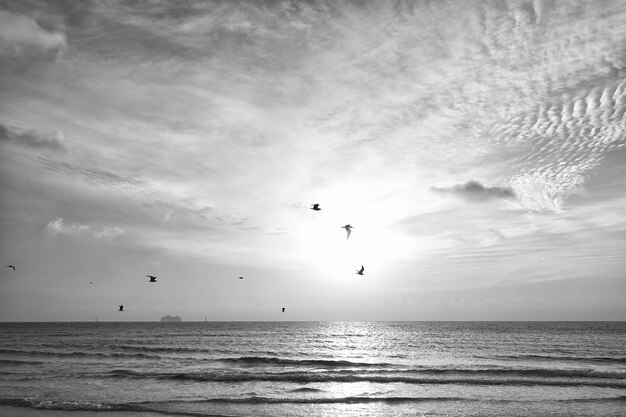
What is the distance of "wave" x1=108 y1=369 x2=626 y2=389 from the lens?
33.5 meters

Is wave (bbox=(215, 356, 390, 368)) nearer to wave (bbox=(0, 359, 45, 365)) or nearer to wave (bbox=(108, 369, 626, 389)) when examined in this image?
Result: wave (bbox=(108, 369, 626, 389))

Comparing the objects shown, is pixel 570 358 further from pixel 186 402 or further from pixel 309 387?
pixel 186 402

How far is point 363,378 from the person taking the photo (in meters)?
35.9

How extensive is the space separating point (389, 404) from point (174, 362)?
28112mm

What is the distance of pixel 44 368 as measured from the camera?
132 feet

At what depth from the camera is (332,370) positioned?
133ft

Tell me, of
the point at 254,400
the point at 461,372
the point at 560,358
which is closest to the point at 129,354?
the point at 254,400

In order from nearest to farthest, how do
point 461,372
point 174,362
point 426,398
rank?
point 426,398 → point 461,372 → point 174,362

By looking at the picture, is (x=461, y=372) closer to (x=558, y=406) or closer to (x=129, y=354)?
(x=558, y=406)

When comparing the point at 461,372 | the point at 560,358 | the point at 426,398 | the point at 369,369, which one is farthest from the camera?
the point at 560,358

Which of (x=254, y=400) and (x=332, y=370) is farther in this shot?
(x=332, y=370)

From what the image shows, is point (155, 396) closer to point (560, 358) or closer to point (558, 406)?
point (558, 406)

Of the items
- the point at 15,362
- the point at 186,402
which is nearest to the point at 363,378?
the point at 186,402

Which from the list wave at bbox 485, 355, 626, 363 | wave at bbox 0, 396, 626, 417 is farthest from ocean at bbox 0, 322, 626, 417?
wave at bbox 485, 355, 626, 363
